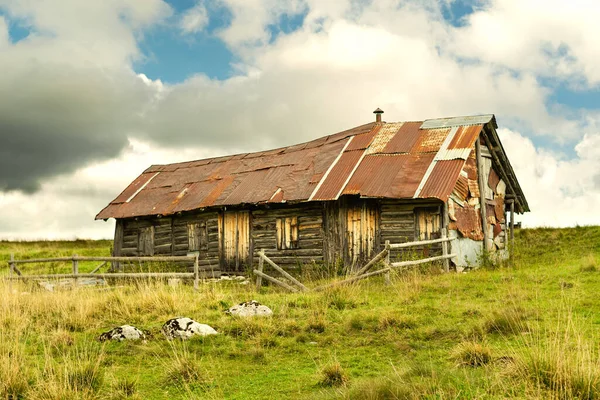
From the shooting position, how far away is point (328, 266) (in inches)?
775

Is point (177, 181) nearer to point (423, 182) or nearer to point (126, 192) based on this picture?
point (126, 192)

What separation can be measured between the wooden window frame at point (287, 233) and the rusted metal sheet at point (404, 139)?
402 centimetres

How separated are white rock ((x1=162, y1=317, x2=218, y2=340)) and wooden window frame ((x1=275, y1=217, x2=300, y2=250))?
444 inches

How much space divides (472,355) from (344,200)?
12.8m

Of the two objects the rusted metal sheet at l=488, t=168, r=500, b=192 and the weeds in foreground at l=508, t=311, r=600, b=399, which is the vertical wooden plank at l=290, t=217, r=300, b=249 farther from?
the weeds in foreground at l=508, t=311, r=600, b=399

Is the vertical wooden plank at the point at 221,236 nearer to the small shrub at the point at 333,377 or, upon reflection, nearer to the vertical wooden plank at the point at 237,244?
the vertical wooden plank at the point at 237,244

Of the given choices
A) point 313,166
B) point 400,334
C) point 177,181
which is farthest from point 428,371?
point 177,181

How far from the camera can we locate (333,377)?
6875mm

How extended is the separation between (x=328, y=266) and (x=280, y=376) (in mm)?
12248

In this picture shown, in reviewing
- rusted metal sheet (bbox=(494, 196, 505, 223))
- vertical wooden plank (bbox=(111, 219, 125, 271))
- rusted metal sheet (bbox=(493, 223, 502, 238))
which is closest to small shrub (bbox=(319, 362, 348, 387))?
rusted metal sheet (bbox=(493, 223, 502, 238))

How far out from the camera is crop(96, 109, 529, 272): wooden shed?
61.7 ft

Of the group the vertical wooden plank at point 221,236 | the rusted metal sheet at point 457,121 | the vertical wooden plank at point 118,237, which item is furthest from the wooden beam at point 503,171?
the vertical wooden plank at point 118,237

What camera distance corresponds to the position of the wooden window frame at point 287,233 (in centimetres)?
2089

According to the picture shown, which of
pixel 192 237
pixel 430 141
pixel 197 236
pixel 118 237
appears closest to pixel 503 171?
pixel 430 141
